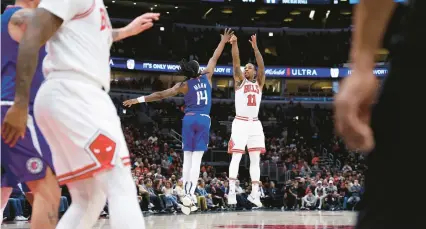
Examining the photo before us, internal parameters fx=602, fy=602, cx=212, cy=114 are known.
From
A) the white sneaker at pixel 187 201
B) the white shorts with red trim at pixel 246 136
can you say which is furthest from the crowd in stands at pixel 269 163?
the white shorts with red trim at pixel 246 136

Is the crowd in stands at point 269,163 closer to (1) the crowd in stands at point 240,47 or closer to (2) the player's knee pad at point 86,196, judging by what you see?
(2) the player's knee pad at point 86,196

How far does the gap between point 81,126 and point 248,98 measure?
8.28 meters

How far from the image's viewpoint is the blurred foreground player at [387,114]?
1.56 m

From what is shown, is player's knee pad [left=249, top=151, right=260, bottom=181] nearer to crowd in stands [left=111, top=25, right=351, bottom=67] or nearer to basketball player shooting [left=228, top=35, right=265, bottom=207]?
basketball player shooting [left=228, top=35, right=265, bottom=207]

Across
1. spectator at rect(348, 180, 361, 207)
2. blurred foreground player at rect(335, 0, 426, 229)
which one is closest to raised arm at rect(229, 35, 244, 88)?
spectator at rect(348, 180, 361, 207)

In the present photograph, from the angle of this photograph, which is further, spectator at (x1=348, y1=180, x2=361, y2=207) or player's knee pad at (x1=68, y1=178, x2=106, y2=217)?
spectator at (x1=348, y1=180, x2=361, y2=207)

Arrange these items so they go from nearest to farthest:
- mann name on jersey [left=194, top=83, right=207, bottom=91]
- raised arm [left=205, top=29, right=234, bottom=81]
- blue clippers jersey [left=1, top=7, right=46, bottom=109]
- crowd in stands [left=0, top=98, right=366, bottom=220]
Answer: blue clippers jersey [left=1, top=7, right=46, bottom=109] → raised arm [left=205, top=29, right=234, bottom=81] → mann name on jersey [left=194, top=83, right=207, bottom=91] → crowd in stands [left=0, top=98, right=366, bottom=220]

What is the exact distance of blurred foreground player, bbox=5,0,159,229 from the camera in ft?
10.2

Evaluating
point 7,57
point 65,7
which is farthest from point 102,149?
point 7,57

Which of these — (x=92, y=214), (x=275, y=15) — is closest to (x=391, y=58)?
(x=92, y=214)

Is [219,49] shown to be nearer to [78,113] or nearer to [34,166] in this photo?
[34,166]

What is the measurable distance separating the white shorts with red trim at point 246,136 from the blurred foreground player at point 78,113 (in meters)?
8.05

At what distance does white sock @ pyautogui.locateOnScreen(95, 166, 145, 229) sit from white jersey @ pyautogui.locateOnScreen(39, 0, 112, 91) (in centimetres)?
53

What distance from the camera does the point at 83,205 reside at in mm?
3371
